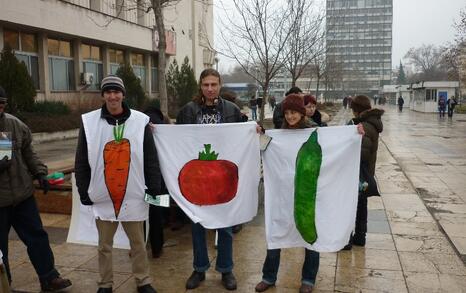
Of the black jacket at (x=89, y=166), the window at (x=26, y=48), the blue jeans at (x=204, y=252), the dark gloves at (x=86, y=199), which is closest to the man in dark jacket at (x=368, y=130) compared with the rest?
the blue jeans at (x=204, y=252)

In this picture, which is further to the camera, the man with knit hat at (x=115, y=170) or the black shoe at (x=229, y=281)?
the black shoe at (x=229, y=281)

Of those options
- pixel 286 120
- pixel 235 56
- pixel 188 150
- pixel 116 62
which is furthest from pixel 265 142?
pixel 116 62

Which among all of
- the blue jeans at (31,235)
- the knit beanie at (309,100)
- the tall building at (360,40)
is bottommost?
the blue jeans at (31,235)

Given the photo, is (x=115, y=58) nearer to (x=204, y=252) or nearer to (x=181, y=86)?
(x=181, y=86)

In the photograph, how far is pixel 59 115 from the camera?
21.8 metres

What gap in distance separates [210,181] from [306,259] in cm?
118

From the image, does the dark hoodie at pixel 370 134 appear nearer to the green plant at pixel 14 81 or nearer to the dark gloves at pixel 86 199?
the dark gloves at pixel 86 199

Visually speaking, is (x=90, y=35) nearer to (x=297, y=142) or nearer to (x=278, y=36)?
(x=278, y=36)

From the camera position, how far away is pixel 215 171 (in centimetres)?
472

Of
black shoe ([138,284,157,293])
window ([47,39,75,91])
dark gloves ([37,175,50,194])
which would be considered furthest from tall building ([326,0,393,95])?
black shoe ([138,284,157,293])

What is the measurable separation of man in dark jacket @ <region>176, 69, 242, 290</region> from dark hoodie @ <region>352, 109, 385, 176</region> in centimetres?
161

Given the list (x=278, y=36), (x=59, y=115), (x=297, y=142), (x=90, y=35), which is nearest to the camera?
(x=297, y=142)

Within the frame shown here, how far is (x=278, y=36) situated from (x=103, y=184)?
12346 mm

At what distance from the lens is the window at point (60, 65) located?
80.7 ft
